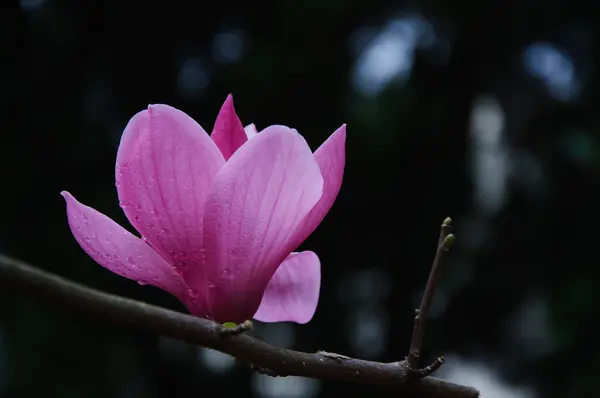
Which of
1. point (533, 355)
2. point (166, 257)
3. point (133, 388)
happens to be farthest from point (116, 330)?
point (166, 257)

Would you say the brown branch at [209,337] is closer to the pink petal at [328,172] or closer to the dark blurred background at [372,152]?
the pink petal at [328,172]

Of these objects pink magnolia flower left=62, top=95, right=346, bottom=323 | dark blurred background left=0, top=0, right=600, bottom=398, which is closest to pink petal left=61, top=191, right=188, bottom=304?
pink magnolia flower left=62, top=95, right=346, bottom=323

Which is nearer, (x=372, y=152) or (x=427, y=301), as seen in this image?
(x=427, y=301)

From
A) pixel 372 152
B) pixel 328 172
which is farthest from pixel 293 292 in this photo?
pixel 372 152

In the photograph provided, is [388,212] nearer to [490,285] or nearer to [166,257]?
[490,285]

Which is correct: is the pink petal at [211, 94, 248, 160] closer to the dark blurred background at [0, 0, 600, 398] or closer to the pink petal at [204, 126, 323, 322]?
the pink petal at [204, 126, 323, 322]

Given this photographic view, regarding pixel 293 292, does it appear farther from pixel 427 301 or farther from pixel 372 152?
pixel 372 152

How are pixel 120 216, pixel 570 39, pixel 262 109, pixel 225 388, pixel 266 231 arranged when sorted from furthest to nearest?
pixel 570 39 → pixel 225 388 → pixel 262 109 → pixel 120 216 → pixel 266 231
